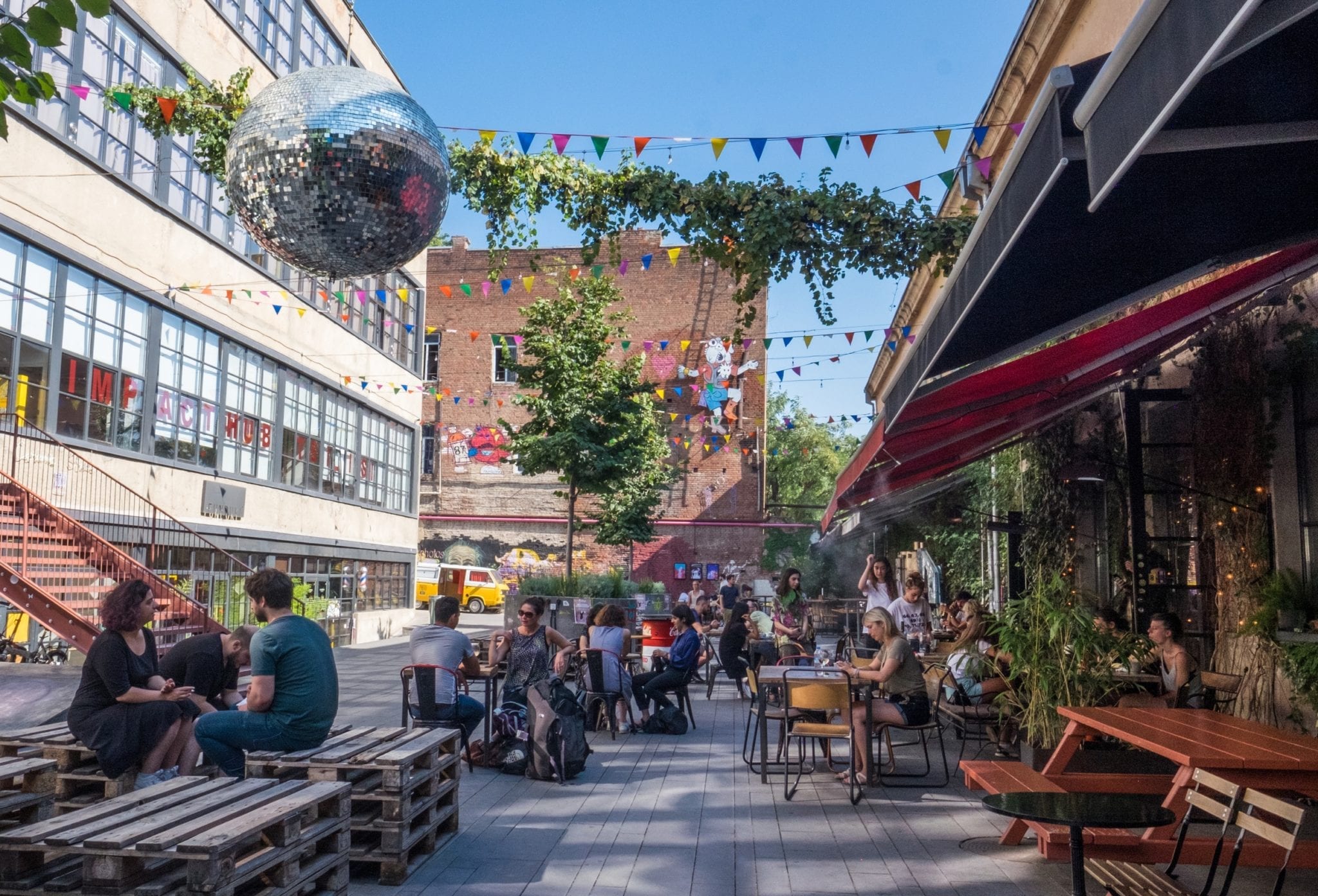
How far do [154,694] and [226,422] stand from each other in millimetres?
13923

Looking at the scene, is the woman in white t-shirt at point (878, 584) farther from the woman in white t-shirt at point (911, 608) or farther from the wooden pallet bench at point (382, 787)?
the wooden pallet bench at point (382, 787)

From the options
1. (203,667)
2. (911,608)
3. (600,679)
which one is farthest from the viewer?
(911,608)

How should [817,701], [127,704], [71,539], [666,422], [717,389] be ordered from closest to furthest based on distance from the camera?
1. [127,704]
2. [817,701]
3. [71,539]
4. [666,422]
5. [717,389]

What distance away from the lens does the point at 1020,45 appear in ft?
47.3

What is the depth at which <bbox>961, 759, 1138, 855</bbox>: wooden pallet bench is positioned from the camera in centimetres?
549

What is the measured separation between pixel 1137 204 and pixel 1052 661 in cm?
404

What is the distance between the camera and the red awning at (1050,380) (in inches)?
279

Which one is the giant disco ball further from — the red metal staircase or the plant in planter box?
the red metal staircase

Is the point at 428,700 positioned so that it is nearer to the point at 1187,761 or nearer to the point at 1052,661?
the point at 1052,661

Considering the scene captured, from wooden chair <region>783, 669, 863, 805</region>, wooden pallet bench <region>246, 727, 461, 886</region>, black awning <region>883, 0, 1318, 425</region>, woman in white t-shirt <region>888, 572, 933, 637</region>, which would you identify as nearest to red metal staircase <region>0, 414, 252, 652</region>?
wooden pallet bench <region>246, 727, 461, 886</region>

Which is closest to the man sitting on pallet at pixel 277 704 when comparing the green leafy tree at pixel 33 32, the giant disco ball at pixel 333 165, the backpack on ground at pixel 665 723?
the giant disco ball at pixel 333 165

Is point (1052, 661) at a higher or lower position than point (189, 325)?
lower

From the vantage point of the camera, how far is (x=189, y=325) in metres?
17.6


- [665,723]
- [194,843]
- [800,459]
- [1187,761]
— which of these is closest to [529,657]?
[665,723]
